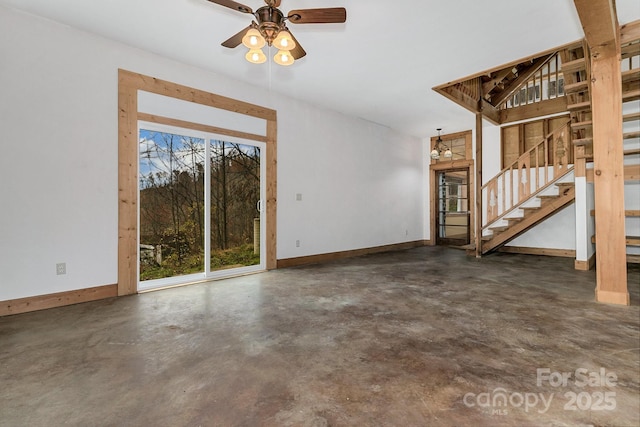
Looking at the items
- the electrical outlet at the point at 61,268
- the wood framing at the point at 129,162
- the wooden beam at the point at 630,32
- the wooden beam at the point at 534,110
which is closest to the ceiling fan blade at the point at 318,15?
the wood framing at the point at 129,162

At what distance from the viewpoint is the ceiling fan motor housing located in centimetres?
247

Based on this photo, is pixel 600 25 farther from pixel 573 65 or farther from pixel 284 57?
pixel 284 57

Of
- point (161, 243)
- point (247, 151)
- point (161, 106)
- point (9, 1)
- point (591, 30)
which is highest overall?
point (9, 1)

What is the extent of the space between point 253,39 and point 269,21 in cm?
23

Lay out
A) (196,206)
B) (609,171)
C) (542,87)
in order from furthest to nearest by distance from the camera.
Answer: (542,87) < (196,206) < (609,171)

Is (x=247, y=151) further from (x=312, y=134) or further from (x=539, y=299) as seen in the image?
(x=539, y=299)

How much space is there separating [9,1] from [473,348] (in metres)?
5.30

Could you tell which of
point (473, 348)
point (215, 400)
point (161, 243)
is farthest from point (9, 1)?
point (473, 348)

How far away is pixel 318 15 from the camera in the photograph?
2.55m

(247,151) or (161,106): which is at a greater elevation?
(161,106)

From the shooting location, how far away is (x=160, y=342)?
2445 mm

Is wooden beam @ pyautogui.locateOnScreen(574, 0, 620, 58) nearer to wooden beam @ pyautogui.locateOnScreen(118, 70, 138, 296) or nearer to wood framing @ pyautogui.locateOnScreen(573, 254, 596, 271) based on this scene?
wood framing @ pyautogui.locateOnScreen(573, 254, 596, 271)

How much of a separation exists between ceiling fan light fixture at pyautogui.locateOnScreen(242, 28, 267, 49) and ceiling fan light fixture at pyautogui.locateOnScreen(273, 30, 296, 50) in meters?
0.13

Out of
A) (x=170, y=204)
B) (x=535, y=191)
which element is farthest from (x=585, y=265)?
(x=170, y=204)
